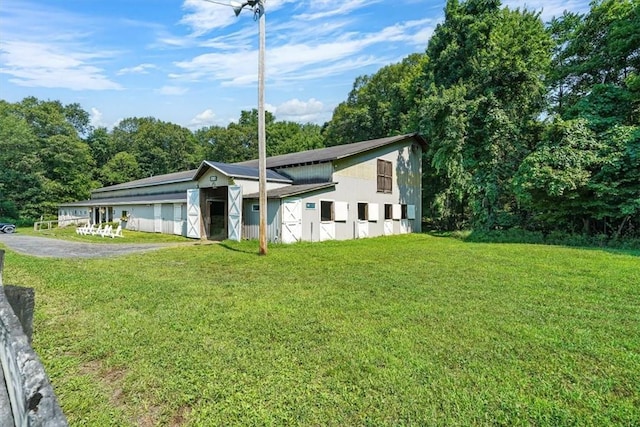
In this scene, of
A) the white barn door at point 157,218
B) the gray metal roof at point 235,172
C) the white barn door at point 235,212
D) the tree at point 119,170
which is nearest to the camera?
the white barn door at point 235,212

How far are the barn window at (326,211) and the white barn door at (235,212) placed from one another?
144 inches

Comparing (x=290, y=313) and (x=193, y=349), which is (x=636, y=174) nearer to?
(x=290, y=313)

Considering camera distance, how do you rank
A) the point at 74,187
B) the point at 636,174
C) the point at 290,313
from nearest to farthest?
the point at 290,313 → the point at 636,174 → the point at 74,187

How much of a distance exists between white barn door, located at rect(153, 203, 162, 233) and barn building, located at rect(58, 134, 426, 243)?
1cm

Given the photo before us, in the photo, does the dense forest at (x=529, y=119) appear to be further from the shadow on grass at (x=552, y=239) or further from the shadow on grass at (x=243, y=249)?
the shadow on grass at (x=243, y=249)

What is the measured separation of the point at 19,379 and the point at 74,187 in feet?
131

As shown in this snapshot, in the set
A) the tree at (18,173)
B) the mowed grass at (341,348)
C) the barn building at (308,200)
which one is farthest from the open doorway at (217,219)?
the tree at (18,173)

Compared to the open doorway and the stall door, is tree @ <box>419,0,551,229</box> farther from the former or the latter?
the open doorway

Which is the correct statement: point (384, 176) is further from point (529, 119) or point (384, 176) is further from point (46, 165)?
point (46, 165)

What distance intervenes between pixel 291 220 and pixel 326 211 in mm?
2246

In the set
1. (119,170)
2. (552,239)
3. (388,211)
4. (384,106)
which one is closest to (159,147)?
(119,170)

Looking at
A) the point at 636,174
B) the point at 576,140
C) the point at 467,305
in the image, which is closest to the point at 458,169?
the point at 576,140

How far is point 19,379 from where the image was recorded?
1349 millimetres

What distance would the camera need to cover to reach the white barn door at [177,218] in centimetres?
1800
